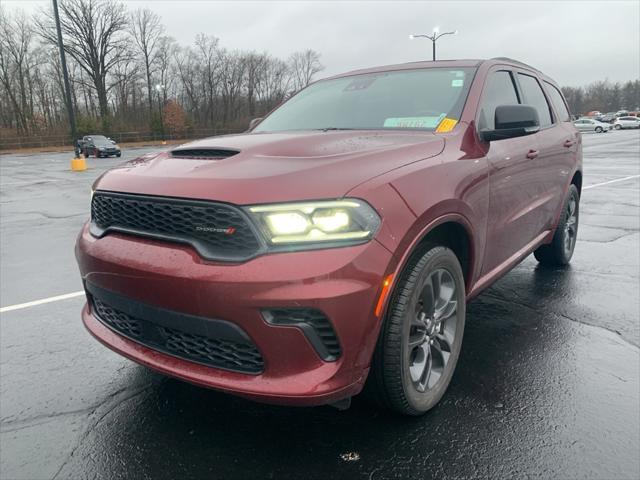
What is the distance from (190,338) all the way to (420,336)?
1.10 m

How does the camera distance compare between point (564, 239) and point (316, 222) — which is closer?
point (316, 222)

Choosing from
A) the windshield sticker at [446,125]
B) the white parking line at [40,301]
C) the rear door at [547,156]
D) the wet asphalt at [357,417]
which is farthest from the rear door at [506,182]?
the white parking line at [40,301]

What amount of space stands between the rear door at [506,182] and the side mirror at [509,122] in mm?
105

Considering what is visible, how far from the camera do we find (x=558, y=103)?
15.6 feet

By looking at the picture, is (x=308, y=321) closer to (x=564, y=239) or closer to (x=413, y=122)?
(x=413, y=122)

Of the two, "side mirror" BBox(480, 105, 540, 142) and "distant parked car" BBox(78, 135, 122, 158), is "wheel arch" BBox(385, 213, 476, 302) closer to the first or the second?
"side mirror" BBox(480, 105, 540, 142)

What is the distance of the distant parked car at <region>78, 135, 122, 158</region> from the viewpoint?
2980 centimetres

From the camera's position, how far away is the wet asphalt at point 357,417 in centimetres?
213

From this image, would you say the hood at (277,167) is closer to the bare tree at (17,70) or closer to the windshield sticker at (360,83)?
the windshield sticker at (360,83)

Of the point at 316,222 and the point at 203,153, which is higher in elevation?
the point at 203,153

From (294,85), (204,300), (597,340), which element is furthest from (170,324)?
(294,85)

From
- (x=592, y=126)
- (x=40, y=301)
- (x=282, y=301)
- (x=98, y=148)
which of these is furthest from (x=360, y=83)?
(x=592, y=126)

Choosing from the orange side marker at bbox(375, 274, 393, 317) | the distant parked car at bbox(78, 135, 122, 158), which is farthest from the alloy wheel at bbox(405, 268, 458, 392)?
the distant parked car at bbox(78, 135, 122, 158)

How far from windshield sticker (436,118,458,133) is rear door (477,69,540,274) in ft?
0.69
